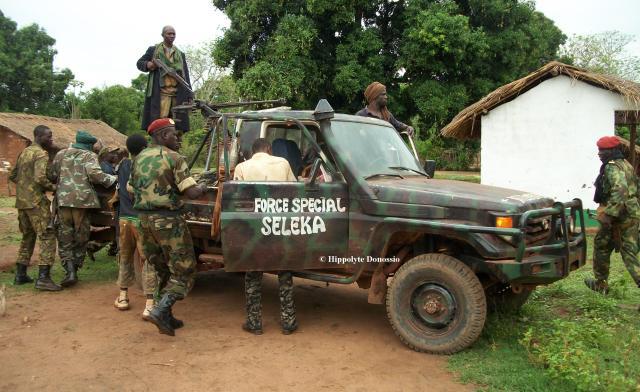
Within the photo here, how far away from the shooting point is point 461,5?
1902cm

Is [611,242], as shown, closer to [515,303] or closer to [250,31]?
[515,303]

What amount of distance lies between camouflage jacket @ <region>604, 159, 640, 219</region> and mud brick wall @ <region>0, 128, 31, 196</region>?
836 inches

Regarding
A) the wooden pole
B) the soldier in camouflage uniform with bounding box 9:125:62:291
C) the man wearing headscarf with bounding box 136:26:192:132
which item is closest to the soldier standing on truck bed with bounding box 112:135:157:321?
Answer: the soldier in camouflage uniform with bounding box 9:125:62:291

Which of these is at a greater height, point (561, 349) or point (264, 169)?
point (264, 169)

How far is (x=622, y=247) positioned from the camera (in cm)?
580

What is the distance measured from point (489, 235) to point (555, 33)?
31.0 metres

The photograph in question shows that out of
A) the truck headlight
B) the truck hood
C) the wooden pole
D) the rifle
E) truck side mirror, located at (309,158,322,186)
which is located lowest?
the truck headlight

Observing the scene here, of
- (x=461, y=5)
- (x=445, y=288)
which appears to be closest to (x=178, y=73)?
(x=445, y=288)

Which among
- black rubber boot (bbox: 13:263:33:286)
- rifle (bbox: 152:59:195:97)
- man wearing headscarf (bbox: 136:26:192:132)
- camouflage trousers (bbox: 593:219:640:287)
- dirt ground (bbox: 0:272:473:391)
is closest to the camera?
dirt ground (bbox: 0:272:473:391)

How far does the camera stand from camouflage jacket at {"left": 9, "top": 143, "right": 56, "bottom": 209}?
6.55 metres

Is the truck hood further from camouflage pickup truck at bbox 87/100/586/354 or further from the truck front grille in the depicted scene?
the truck front grille

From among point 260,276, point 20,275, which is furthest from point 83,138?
point 260,276

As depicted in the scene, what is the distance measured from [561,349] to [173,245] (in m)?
3.22

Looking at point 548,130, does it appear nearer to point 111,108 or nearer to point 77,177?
point 77,177
